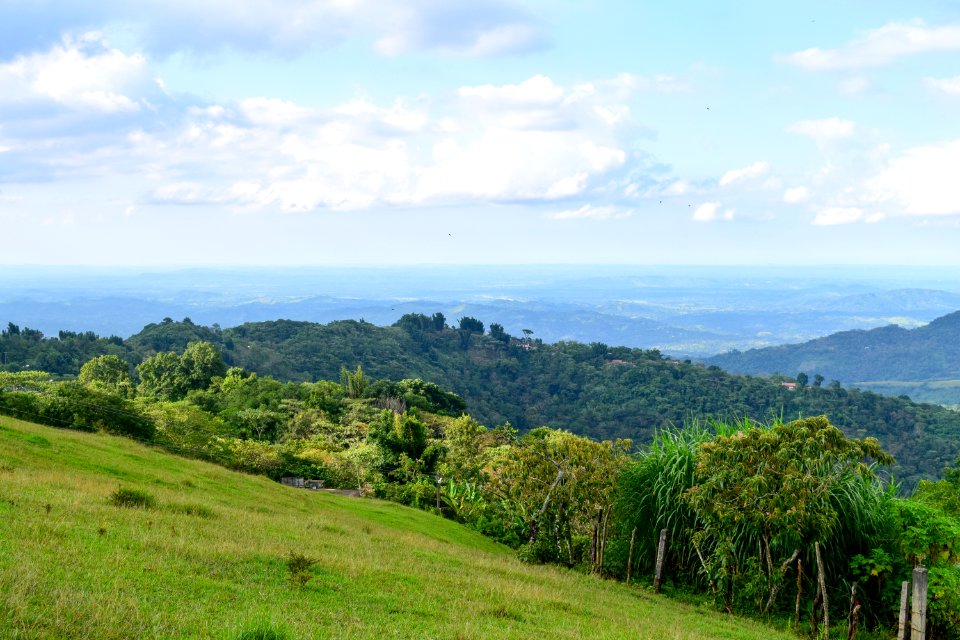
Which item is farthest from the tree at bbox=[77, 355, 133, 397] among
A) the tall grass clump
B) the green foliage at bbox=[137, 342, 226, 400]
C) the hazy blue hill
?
the tall grass clump

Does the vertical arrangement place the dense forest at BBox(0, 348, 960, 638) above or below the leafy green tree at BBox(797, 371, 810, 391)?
above

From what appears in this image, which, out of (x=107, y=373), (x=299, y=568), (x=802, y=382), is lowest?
(x=802, y=382)

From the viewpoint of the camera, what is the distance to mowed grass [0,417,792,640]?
6738 millimetres

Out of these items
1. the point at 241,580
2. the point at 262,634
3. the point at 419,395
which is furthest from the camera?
the point at 419,395

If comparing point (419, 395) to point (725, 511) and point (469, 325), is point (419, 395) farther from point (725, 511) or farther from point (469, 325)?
point (469, 325)

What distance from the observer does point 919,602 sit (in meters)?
10.2

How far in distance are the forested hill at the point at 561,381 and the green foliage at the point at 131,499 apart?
6657cm

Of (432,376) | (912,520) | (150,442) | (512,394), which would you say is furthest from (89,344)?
(912,520)

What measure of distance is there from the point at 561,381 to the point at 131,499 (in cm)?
9556

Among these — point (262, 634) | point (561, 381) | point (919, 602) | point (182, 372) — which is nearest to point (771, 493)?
point (919, 602)

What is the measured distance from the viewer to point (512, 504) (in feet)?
72.5

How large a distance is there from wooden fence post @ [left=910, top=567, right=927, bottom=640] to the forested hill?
69669 mm

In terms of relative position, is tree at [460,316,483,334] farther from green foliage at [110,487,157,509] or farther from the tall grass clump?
green foliage at [110,487,157,509]

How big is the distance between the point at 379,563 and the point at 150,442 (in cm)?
1895
